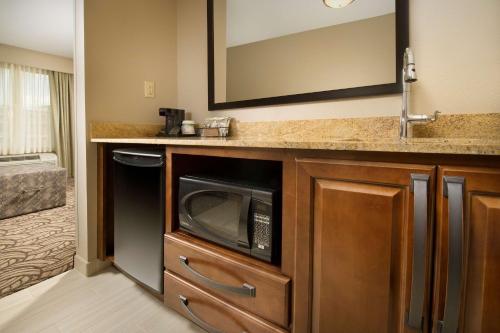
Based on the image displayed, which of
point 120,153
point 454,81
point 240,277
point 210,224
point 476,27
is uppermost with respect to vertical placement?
point 476,27

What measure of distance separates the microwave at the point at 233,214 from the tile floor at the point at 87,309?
521 mm

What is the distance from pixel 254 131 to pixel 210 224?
2.55 ft

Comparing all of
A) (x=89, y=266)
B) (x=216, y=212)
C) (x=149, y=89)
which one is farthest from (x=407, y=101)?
(x=89, y=266)

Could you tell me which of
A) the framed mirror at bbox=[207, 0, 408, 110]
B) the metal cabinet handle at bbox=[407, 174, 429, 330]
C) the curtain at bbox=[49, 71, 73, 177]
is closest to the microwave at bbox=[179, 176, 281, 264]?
the metal cabinet handle at bbox=[407, 174, 429, 330]

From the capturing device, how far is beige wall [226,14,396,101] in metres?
1.22

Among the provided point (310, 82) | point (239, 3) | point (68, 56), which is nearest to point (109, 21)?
point (239, 3)

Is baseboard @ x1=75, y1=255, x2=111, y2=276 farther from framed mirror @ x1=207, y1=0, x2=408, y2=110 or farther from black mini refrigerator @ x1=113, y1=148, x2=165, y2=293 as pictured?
framed mirror @ x1=207, y1=0, x2=408, y2=110

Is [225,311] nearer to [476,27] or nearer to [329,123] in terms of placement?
[329,123]

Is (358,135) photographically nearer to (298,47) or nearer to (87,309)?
(298,47)

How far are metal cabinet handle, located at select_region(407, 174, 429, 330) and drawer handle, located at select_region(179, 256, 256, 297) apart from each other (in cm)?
49

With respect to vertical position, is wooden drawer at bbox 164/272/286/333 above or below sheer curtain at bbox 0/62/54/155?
below

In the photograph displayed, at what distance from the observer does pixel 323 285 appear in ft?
2.47

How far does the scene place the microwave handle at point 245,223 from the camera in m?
0.94

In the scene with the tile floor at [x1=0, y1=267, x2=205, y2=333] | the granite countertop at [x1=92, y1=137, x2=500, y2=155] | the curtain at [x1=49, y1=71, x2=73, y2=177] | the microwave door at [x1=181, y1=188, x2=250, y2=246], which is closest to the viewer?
the granite countertop at [x1=92, y1=137, x2=500, y2=155]
